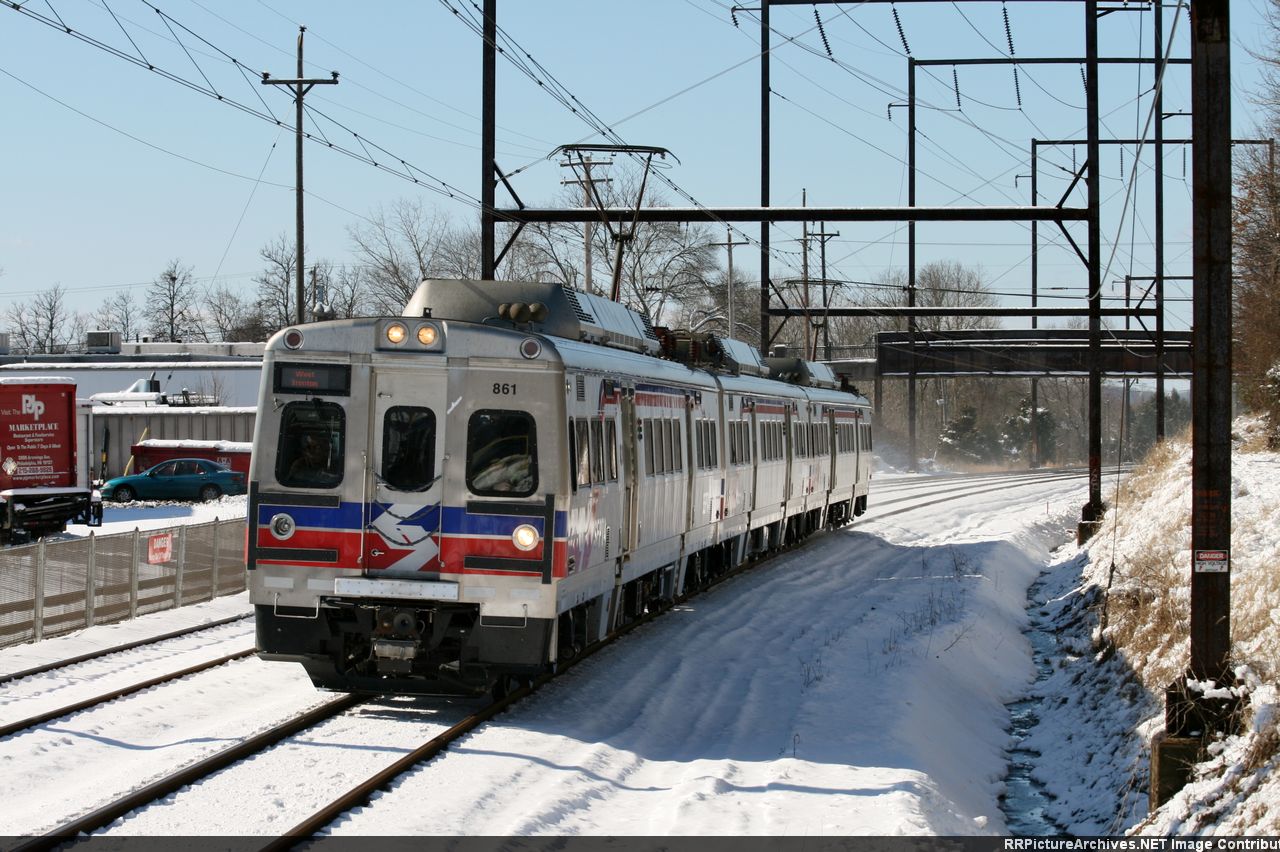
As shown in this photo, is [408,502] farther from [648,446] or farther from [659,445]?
[659,445]

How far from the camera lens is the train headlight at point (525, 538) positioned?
36.8 feet

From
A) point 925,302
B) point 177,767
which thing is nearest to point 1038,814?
point 177,767

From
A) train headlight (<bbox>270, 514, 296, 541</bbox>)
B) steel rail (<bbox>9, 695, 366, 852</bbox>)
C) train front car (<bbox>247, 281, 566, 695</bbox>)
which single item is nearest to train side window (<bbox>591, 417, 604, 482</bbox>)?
train front car (<bbox>247, 281, 566, 695</bbox>)

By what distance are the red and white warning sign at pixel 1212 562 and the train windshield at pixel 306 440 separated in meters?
6.53

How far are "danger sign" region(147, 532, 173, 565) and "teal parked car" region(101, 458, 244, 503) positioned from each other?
2453 centimetres

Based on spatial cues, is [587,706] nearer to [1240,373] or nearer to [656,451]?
[656,451]

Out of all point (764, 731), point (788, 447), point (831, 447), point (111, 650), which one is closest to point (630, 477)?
point (764, 731)

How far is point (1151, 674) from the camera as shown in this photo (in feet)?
42.4

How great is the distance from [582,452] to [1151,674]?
5.45 m

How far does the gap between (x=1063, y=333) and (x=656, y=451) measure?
51.9 m

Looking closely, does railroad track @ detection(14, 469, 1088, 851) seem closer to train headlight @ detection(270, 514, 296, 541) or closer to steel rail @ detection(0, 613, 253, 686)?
train headlight @ detection(270, 514, 296, 541)

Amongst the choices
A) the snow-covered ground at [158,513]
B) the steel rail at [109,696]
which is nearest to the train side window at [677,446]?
the steel rail at [109,696]

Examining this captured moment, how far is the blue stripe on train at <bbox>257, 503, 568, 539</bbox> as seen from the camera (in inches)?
443

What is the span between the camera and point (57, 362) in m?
76.6
